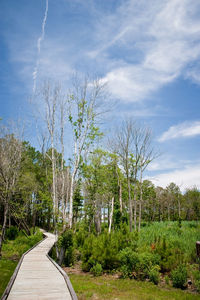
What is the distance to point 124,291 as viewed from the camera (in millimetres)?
6383

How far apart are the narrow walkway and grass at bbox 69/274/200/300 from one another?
870 millimetres

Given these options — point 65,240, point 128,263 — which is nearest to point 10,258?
point 65,240

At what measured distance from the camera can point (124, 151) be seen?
56.0ft

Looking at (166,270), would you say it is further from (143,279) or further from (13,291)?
(13,291)

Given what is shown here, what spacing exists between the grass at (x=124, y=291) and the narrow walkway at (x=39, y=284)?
34.2 inches

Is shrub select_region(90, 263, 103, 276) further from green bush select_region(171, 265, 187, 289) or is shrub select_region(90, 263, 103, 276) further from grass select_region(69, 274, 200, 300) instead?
green bush select_region(171, 265, 187, 289)

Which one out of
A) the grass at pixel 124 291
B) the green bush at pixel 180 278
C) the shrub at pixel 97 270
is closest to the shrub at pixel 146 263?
the grass at pixel 124 291

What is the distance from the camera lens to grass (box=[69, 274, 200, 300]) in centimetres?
580

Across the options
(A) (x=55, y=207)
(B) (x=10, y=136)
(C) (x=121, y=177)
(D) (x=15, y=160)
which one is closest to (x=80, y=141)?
(A) (x=55, y=207)

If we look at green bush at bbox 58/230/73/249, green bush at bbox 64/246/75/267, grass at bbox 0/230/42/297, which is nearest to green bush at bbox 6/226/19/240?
grass at bbox 0/230/42/297

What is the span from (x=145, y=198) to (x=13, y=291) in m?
28.0

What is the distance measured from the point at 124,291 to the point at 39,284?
8.84ft

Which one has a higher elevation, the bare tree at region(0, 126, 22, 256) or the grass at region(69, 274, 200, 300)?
the bare tree at region(0, 126, 22, 256)

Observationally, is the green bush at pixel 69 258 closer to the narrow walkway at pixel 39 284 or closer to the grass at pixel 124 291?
the grass at pixel 124 291
